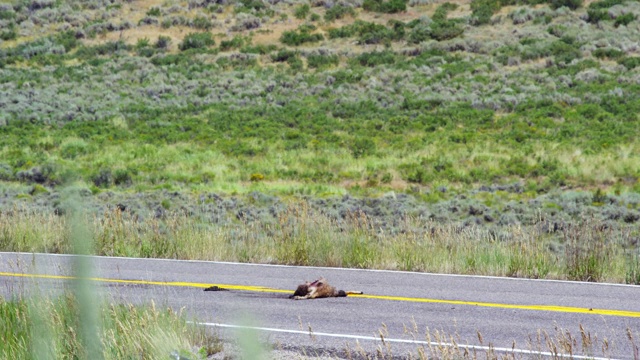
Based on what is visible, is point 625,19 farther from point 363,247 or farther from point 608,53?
point 363,247

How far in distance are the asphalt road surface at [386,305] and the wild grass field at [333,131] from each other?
1306mm

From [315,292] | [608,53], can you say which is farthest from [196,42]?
[315,292]

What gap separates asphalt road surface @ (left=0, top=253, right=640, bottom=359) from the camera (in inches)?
302

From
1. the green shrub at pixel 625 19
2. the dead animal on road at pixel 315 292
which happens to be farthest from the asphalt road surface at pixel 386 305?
the green shrub at pixel 625 19

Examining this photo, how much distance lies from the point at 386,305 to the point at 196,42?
48095 mm

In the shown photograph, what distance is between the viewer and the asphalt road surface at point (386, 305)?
7672 millimetres

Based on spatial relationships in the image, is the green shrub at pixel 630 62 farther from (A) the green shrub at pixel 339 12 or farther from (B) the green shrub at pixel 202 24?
(B) the green shrub at pixel 202 24

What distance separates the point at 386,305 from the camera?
981 centimetres

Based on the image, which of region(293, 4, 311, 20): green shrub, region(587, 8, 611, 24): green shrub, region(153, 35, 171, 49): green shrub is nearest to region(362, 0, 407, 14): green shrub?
region(293, 4, 311, 20): green shrub

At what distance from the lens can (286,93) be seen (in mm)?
46125

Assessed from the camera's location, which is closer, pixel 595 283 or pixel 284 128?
pixel 595 283

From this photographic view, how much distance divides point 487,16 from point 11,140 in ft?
101

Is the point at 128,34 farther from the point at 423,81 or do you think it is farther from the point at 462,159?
the point at 462,159

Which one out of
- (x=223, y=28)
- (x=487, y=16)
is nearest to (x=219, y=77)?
(x=223, y=28)
